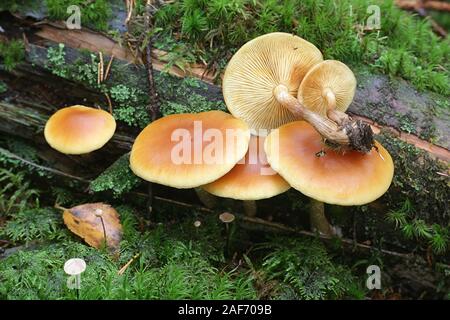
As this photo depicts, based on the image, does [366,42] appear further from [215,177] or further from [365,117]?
[215,177]

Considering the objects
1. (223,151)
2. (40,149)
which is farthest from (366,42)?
(40,149)

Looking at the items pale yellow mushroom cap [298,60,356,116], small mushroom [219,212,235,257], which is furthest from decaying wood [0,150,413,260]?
pale yellow mushroom cap [298,60,356,116]

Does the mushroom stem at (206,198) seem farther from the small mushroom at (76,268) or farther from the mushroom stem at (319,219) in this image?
the small mushroom at (76,268)

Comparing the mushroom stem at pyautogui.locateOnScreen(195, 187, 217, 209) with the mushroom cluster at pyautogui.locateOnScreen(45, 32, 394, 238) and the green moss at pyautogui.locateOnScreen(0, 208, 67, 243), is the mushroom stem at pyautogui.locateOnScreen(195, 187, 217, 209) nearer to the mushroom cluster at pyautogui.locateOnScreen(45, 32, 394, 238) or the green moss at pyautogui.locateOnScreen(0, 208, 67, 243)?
the mushroom cluster at pyautogui.locateOnScreen(45, 32, 394, 238)

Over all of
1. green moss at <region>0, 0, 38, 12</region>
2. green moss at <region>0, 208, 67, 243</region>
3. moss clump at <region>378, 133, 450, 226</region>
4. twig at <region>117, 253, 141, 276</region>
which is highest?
green moss at <region>0, 0, 38, 12</region>

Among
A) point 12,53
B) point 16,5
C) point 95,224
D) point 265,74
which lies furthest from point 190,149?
point 16,5

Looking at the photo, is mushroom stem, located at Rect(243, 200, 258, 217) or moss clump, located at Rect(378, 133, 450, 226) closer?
moss clump, located at Rect(378, 133, 450, 226)
